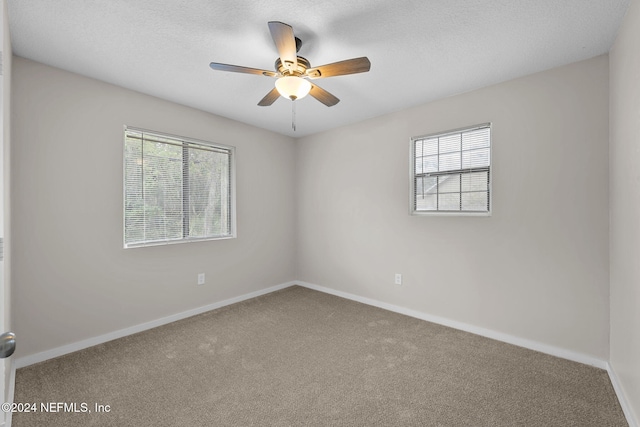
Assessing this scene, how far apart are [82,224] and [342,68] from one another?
100 inches

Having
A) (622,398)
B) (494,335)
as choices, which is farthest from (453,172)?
(622,398)

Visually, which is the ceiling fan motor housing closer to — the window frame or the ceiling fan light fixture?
the ceiling fan light fixture

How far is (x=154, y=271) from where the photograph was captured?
312 cm

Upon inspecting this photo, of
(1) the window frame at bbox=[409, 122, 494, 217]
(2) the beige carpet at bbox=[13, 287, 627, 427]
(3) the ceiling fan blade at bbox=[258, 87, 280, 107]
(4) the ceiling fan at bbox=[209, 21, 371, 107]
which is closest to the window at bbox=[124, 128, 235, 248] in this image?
(2) the beige carpet at bbox=[13, 287, 627, 427]

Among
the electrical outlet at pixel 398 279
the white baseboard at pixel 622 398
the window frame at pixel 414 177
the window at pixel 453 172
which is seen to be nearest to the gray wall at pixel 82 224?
the electrical outlet at pixel 398 279

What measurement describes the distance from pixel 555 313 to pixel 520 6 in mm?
2334

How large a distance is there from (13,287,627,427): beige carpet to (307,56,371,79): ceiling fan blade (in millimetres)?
2177

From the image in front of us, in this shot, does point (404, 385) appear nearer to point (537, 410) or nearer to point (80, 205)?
point (537, 410)

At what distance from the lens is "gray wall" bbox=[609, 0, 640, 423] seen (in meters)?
1.74

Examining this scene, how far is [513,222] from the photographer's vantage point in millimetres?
2738

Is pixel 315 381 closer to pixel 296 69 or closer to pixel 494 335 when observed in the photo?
pixel 494 335

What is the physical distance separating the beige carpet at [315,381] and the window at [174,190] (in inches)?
41.9

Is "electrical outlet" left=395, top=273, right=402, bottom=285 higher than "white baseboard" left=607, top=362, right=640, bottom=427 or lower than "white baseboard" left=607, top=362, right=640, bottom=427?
higher

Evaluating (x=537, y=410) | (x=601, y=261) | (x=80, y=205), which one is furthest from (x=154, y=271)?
(x=601, y=261)
